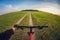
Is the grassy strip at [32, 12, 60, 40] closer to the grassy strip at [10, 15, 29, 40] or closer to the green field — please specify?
the green field

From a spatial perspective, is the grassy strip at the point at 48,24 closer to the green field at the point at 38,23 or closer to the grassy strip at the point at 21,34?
the green field at the point at 38,23

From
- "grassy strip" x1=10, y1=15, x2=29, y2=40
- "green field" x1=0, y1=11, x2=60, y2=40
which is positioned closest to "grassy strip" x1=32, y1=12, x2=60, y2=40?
"green field" x1=0, y1=11, x2=60, y2=40

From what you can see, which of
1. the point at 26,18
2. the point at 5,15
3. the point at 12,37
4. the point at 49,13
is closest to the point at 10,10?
the point at 5,15

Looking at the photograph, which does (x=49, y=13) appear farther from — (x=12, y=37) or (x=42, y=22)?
(x=12, y=37)

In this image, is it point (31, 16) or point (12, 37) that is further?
point (31, 16)

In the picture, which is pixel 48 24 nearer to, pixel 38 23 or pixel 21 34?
pixel 38 23

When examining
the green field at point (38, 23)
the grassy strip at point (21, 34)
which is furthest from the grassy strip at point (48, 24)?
the grassy strip at point (21, 34)

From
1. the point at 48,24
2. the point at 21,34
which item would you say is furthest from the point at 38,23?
the point at 21,34

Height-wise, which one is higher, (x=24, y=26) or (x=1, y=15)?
(x=1, y=15)
